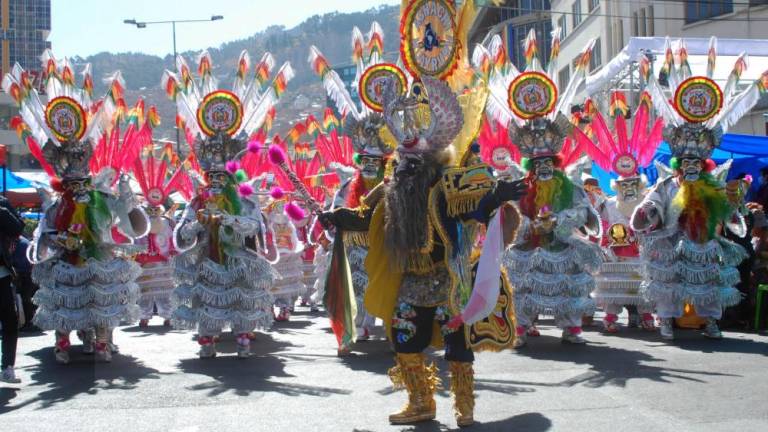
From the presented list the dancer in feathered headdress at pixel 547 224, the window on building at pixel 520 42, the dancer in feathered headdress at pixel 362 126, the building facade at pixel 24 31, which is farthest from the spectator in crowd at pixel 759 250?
the building facade at pixel 24 31

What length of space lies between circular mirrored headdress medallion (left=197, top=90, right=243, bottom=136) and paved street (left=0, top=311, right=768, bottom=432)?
7.64 feet

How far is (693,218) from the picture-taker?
9.97 meters

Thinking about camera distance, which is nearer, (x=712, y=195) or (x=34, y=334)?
(x=712, y=195)

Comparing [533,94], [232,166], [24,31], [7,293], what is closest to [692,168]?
[533,94]

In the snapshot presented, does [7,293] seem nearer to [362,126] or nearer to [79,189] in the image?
[79,189]

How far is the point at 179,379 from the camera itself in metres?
8.22

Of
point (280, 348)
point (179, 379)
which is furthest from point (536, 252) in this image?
point (179, 379)

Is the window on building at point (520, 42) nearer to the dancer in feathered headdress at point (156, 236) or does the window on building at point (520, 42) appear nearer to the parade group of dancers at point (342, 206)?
the dancer in feathered headdress at point (156, 236)

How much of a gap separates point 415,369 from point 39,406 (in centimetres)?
291

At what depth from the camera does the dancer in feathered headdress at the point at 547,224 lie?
31.6ft

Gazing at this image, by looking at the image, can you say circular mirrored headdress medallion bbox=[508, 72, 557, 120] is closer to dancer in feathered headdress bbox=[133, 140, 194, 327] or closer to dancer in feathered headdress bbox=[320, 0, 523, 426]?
dancer in feathered headdress bbox=[320, 0, 523, 426]

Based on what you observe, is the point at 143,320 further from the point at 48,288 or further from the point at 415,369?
the point at 415,369

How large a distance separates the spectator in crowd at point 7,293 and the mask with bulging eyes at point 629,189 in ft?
22.3

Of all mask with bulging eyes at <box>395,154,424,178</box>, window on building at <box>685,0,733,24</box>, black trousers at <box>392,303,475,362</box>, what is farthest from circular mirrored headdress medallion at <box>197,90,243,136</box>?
window on building at <box>685,0,733,24</box>
